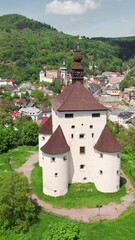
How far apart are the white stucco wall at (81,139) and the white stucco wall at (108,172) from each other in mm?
2021

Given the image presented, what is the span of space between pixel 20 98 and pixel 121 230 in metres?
103

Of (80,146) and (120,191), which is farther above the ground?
(80,146)

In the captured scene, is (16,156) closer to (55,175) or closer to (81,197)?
(55,175)

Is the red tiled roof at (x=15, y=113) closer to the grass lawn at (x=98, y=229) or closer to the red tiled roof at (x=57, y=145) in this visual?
the red tiled roof at (x=57, y=145)

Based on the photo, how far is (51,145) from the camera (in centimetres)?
3956

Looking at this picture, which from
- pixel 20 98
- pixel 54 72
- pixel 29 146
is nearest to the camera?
pixel 29 146

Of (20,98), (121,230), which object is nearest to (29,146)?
(121,230)

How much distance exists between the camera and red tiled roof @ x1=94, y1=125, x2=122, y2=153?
131 feet

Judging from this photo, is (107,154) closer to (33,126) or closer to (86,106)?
(86,106)

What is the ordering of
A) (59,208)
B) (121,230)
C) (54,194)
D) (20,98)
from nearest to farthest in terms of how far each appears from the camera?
(121,230) → (59,208) → (54,194) → (20,98)

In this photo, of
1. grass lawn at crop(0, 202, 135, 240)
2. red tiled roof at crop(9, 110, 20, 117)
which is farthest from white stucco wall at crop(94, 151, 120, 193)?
red tiled roof at crop(9, 110, 20, 117)

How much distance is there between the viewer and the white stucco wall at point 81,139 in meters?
41.2

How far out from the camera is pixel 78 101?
136 ft

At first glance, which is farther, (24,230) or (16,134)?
(16,134)
